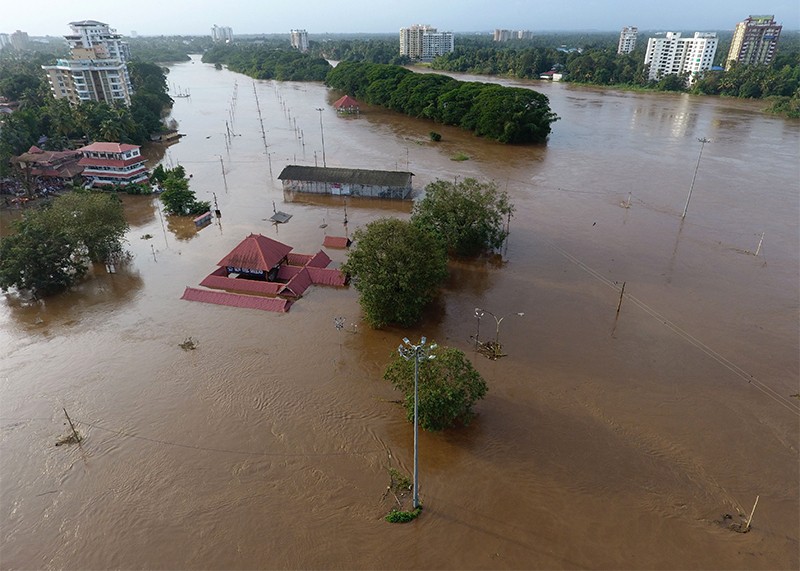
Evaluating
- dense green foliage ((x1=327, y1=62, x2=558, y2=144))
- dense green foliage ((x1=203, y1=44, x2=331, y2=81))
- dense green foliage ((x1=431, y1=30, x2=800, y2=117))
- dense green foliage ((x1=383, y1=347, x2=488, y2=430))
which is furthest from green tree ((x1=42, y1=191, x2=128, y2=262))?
dense green foliage ((x1=203, y1=44, x2=331, y2=81))

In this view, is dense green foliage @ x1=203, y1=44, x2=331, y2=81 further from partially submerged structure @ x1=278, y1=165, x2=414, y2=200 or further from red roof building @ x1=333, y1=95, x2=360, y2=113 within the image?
partially submerged structure @ x1=278, y1=165, x2=414, y2=200

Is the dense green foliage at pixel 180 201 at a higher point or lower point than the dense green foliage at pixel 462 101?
lower

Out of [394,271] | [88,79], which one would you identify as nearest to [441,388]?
[394,271]

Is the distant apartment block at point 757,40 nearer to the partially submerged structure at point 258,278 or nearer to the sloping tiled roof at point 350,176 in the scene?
the sloping tiled roof at point 350,176

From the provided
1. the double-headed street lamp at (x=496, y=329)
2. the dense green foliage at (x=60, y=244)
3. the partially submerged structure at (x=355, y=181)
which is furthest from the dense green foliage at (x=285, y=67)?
the double-headed street lamp at (x=496, y=329)

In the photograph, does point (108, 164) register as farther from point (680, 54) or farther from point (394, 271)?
point (680, 54)
